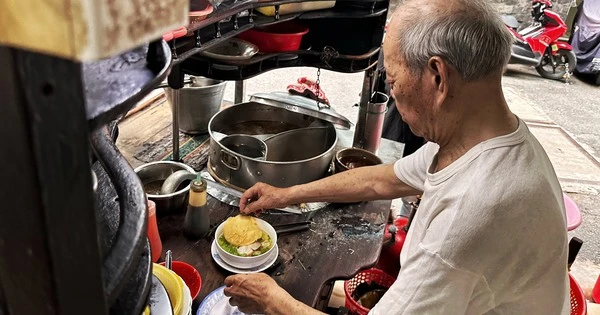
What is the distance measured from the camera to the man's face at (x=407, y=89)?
56.6 inches

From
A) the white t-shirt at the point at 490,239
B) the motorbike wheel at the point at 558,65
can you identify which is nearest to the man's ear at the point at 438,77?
the white t-shirt at the point at 490,239

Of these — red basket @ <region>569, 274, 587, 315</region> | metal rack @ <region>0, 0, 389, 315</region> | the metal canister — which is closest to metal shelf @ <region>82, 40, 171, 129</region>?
metal rack @ <region>0, 0, 389, 315</region>

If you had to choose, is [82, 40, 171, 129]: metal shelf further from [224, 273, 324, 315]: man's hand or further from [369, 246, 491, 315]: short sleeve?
[224, 273, 324, 315]: man's hand

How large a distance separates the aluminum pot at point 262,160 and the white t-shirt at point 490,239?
0.95 meters

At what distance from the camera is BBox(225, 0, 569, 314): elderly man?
1316 mm

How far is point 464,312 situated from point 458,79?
26.8 inches

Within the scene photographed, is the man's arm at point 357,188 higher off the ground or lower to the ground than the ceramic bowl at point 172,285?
lower

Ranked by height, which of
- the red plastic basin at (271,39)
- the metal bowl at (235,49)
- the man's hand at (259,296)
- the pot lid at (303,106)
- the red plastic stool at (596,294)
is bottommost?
the red plastic stool at (596,294)

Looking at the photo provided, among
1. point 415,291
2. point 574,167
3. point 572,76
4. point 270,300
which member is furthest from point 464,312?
point 572,76

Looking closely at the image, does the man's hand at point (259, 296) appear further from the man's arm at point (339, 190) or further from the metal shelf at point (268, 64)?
the metal shelf at point (268, 64)

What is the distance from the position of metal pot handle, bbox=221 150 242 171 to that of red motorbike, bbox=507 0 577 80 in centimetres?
735

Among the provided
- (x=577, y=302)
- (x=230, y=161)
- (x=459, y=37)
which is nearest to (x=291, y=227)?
(x=230, y=161)

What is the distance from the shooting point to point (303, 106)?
2785mm

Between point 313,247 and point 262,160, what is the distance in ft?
1.57
